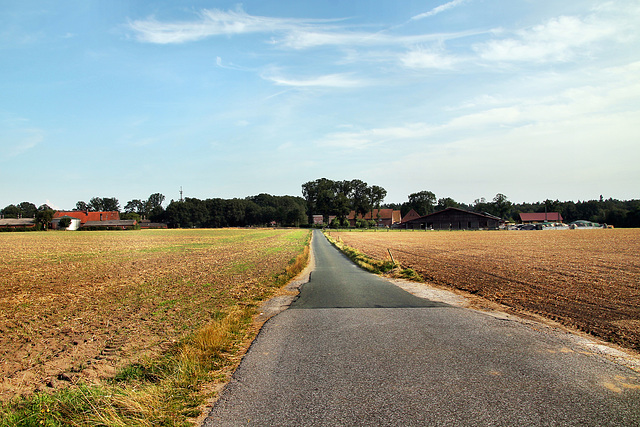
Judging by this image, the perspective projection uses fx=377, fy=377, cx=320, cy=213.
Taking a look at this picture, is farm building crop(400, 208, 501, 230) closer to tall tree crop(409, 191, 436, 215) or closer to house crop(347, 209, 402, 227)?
house crop(347, 209, 402, 227)

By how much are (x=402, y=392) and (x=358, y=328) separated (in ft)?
11.2

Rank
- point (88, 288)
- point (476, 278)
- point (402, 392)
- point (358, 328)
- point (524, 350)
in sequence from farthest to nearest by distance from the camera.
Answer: point (476, 278) → point (88, 288) → point (358, 328) → point (524, 350) → point (402, 392)

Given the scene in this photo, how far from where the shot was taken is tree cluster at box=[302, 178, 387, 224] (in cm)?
14938

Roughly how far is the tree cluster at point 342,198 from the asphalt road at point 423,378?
135 m

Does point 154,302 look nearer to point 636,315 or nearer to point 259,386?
point 259,386

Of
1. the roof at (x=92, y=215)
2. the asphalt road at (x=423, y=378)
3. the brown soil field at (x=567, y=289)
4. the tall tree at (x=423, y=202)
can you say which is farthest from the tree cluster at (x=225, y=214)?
the asphalt road at (x=423, y=378)

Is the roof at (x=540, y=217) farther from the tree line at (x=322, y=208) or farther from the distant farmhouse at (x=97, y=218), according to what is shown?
the distant farmhouse at (x=97, y=218)

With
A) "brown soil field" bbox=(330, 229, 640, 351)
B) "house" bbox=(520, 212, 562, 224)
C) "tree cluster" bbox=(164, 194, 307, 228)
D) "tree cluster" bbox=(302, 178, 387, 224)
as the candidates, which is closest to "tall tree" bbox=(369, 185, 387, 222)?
"tree cluster" bbox=(302, 178, 387, 224)

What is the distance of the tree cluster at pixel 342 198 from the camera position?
490 ft

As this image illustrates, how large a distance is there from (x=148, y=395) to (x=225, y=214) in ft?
561

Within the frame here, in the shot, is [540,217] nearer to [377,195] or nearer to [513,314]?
[377,195]

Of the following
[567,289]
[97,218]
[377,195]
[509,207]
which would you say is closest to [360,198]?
[377,195]

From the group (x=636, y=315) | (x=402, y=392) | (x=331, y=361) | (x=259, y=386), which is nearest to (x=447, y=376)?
(x=402, y=392)

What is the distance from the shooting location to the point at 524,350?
6828mm
